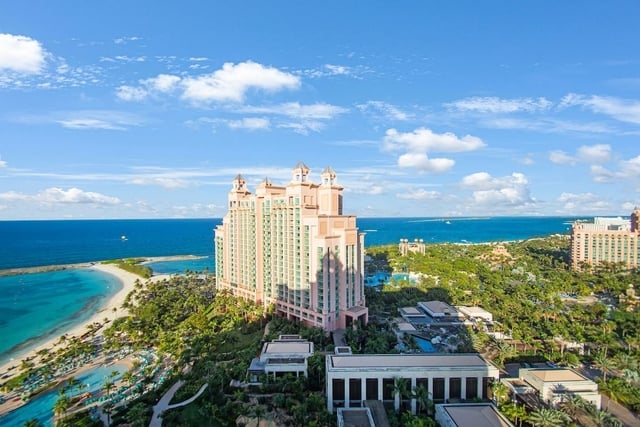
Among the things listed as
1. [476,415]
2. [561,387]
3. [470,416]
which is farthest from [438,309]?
[470,416]

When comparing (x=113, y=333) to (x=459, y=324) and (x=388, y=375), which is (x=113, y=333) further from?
(x=459, y=324)

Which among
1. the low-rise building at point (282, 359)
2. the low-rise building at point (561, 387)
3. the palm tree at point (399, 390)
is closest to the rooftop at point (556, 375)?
the low-rise building at point (561, 387)

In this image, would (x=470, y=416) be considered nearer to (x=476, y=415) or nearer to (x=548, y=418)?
(x=476, y=415)

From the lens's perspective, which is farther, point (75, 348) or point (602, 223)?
point (602, 223)

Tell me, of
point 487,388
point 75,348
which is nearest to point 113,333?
point 75,348

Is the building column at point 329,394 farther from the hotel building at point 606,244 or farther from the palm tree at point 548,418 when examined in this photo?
the hotel building at point 606,244
